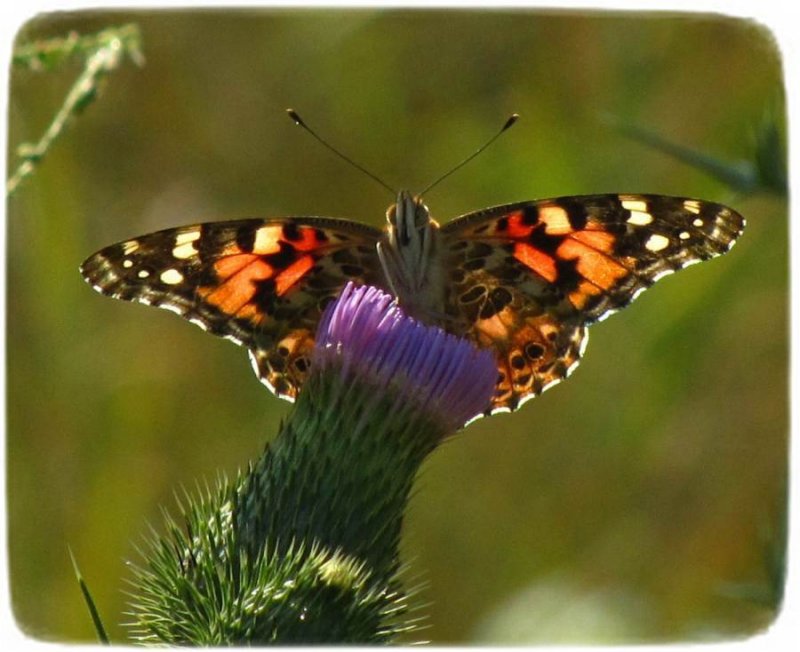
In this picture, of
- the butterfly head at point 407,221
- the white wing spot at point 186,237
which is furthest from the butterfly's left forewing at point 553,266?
the white wing spot at point 186,237

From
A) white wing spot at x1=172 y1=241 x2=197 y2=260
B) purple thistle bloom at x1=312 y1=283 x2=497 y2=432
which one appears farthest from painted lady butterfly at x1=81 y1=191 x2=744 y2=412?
purple thistle bloom at x1=312 y1=283 x2=497 y2=432

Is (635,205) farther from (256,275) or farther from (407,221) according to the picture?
(256,275)


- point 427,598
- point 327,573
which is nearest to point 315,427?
point 327,573

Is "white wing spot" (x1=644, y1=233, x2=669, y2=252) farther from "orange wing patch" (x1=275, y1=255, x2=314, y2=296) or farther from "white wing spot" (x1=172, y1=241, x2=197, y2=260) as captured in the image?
"white wing spot" (x1=172, y1=241, x2=197, y2=260)

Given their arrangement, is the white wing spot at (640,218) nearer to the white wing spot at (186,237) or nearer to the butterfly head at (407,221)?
the butterfly head at (407,221)

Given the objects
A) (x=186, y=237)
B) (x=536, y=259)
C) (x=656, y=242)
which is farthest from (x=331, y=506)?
(x=656, y=242)

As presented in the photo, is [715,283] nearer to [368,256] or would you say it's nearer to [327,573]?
[368,256]
